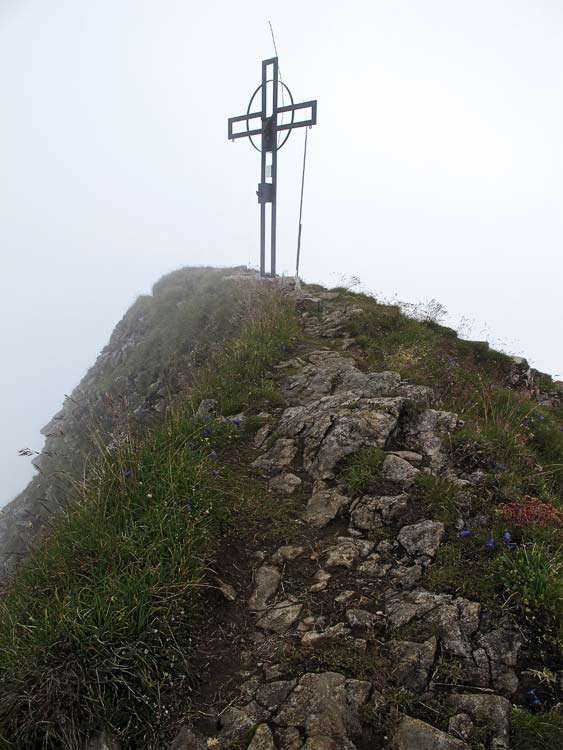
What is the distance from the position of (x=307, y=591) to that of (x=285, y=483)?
155 cm

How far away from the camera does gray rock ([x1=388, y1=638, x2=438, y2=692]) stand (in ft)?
9.91

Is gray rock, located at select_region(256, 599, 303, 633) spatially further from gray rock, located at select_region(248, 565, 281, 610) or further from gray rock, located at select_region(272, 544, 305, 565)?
gray rock, located at select_region(272, 544, 305, 565)

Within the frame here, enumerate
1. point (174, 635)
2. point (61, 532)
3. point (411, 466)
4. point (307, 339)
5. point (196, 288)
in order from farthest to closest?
point (196, 288), point (307, 339), point (411, 466), point (61, 532), point (174, 635)

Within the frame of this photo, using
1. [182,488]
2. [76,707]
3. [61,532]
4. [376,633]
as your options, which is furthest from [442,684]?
[61,532]

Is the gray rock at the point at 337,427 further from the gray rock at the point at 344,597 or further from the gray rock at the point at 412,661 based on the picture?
the gray rock at the point at 412,661

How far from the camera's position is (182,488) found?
4551 millimetres

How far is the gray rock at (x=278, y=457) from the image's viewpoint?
5.57 m

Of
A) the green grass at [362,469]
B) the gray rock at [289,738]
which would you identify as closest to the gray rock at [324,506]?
the green grass at [362,469]

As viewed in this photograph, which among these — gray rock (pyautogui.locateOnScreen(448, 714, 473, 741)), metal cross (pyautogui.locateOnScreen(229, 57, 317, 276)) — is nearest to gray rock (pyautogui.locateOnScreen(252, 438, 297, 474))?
gray rock (pyautogui.locateOnScreen(448, 714, 473, 741))

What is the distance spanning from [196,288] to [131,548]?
1556cm

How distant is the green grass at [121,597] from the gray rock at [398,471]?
1.42 meters

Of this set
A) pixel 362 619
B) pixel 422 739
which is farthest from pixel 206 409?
pixel 422 739

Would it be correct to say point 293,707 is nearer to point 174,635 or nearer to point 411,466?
point 174,635

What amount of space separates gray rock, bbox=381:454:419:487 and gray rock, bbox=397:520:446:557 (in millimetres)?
575
